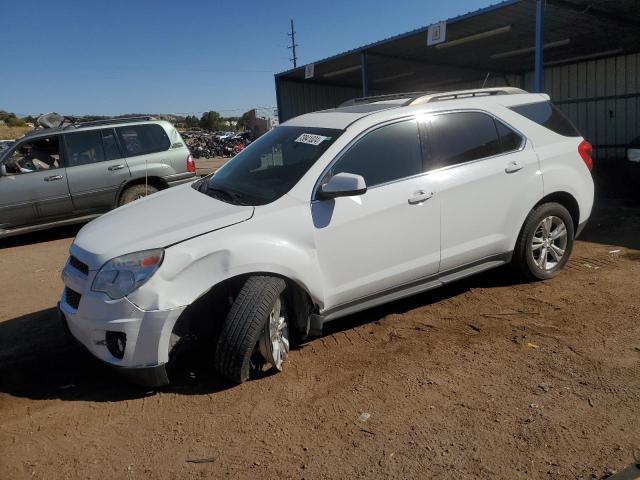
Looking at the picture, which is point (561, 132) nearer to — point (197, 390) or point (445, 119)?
point (445, 119)

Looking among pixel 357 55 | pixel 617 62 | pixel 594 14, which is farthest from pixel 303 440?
pixel 617 62

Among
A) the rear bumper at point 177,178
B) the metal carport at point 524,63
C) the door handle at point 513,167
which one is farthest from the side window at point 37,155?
the metal carport at point 524,63

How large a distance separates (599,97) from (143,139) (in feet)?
41.9

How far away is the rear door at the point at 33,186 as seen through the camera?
26.9 ft

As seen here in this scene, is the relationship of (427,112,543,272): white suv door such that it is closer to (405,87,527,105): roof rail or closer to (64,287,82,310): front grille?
(405,87,527,105): roof rail

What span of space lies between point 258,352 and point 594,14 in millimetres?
9669

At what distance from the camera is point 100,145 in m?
8.82

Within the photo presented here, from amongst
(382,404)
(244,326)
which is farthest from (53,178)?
(382,404)

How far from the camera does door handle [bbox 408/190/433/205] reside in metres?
3.93

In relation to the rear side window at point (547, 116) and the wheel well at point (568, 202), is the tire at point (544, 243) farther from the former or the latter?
the rear side window at point (547, 116)

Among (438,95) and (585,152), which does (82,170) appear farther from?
(585,152)

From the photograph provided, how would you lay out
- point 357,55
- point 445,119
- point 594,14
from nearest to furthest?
1. point 445,119
2. point 594,14
3. point 357,55

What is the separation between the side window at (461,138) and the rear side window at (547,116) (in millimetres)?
473

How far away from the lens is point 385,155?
3977 millimetres
